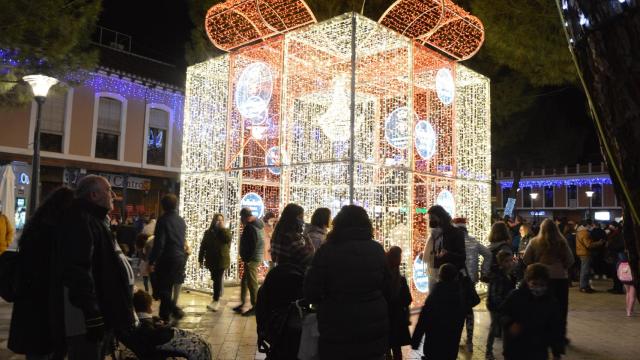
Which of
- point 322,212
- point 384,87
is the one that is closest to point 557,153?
point 384,87

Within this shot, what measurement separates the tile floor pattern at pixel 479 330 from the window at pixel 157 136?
11.9 m

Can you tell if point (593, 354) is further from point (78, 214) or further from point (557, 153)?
point (557, 153)

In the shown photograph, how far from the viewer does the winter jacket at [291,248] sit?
3.72 meters

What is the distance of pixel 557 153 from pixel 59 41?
2124cm

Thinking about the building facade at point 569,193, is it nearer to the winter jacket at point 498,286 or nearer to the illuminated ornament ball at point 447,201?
the illuminated ornament ball at point 447,201

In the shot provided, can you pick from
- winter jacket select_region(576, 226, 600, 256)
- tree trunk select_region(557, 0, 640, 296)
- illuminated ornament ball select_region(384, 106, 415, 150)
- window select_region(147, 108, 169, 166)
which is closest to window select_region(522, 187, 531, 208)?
window select_region(147, 108, 169, 166)

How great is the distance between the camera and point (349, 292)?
117 inches

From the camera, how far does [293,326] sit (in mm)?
3393

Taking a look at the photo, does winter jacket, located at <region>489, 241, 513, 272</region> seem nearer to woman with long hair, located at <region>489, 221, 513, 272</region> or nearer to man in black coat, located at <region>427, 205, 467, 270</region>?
woman with long hair, located at <region>489, 221, 513, 272</region>

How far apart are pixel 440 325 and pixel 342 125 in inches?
200

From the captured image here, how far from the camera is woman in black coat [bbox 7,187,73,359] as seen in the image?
2.82 meters

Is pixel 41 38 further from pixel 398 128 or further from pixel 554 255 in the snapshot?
pixel 554 255

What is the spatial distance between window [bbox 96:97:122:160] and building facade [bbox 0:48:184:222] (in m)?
0.03

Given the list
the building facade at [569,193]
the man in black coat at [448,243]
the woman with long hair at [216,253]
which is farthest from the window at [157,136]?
the building facade at [569,193]
